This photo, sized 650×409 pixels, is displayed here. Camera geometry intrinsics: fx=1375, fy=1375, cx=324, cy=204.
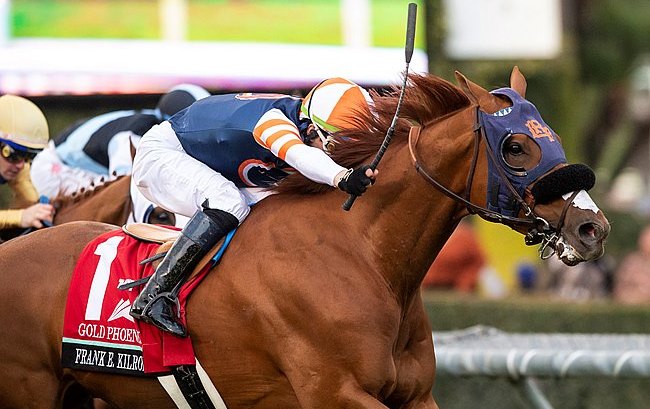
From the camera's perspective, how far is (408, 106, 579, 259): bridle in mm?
4371

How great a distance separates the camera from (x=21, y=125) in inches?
235

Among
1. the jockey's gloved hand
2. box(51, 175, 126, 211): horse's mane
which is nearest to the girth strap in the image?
the jockey's gloved hand

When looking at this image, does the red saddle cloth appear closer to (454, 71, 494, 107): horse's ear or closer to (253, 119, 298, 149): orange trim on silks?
(253, 119, 298, 149): orange trim on silks

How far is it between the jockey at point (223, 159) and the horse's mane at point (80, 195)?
1334 millimetres

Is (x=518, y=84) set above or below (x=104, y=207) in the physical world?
above

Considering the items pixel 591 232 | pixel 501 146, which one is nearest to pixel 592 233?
pixel 591 232

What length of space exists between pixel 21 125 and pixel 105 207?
597 mm

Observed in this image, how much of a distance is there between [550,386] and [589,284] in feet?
7.71

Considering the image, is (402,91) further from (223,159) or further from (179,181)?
(179,181)

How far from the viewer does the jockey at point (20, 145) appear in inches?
234

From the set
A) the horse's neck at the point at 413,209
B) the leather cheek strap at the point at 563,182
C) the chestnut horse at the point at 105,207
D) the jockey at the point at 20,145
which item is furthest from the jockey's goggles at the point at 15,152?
the leather cheek strap at the point at 563,182

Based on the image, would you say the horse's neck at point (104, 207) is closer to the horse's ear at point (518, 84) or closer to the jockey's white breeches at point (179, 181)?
the jockey's white breeches at point (179, 181)

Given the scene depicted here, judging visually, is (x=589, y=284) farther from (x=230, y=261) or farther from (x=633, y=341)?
(x=230, y=261)

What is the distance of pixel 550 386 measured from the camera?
8.31 meters
